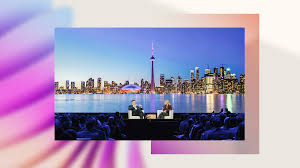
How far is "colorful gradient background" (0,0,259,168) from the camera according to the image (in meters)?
4.11

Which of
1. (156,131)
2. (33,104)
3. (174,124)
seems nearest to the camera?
(33,104)

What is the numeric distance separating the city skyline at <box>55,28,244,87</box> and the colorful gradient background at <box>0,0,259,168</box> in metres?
2.21

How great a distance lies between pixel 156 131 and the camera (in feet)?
21.7

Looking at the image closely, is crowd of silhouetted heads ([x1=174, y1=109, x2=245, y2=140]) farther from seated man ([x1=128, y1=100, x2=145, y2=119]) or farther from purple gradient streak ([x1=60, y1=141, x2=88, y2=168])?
purple gradient streak ([x1=60, y1=141, x2=88, y2=168])

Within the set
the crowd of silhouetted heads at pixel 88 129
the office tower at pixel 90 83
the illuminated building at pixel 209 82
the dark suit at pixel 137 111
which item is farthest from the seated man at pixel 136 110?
the illuminated building at pixel 209 82

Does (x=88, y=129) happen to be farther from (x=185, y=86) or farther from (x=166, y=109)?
(x=185, y=86)

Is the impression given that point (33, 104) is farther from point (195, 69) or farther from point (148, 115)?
point (195, 69)

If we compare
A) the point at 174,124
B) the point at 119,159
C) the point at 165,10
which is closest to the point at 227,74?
the point at 174,124

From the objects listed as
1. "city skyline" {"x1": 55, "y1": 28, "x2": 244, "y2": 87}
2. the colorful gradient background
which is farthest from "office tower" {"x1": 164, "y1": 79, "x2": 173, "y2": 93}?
the colorful gradient background

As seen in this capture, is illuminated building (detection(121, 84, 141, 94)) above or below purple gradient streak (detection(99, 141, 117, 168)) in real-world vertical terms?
above

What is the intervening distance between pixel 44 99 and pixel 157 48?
10.8 feet

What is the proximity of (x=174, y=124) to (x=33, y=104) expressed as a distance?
146 inches

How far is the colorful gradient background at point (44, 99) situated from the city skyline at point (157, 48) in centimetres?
221

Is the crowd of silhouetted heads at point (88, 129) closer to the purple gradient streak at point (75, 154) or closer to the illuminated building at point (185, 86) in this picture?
the purple gradient streak at point (75, 154)
